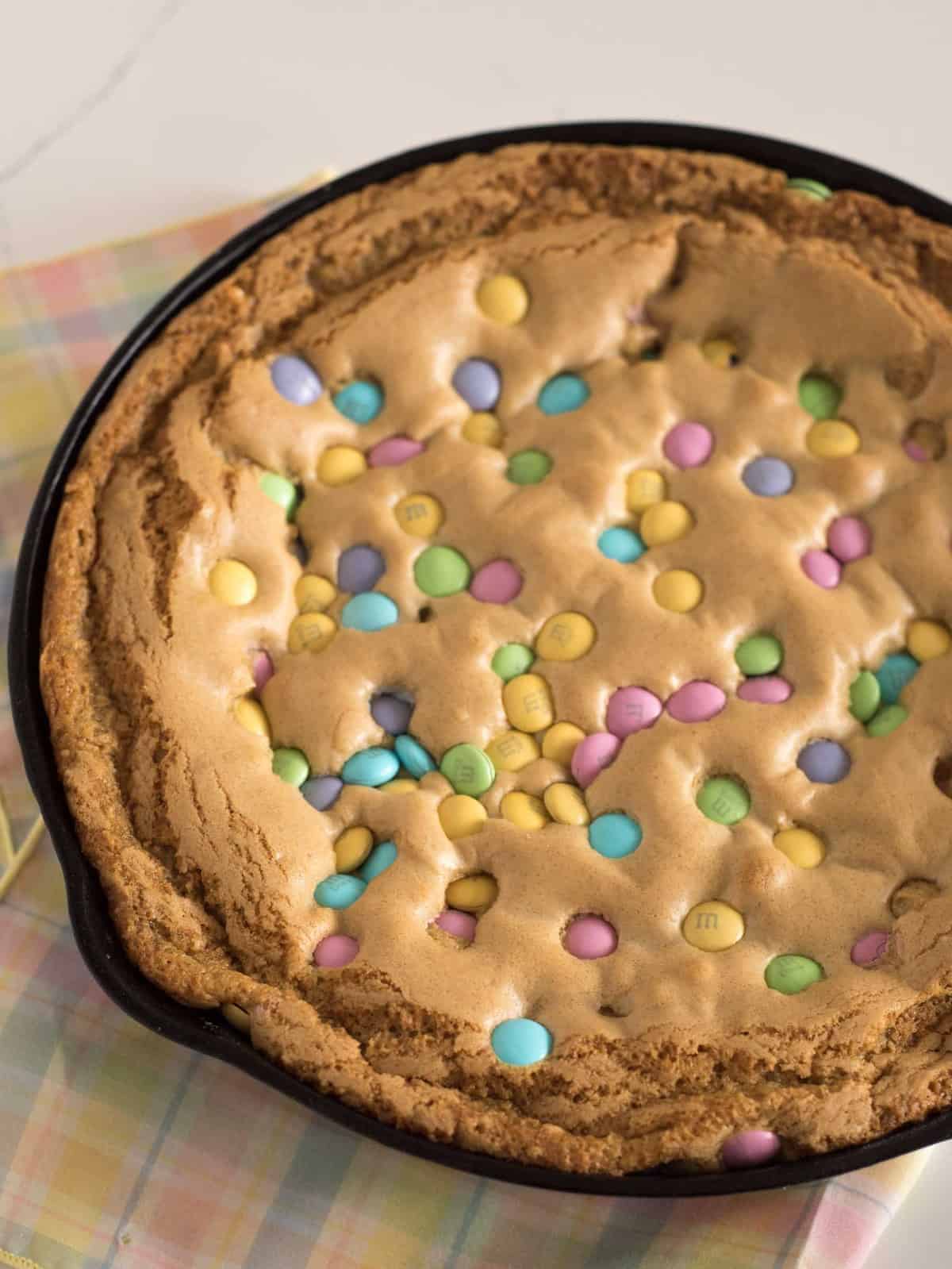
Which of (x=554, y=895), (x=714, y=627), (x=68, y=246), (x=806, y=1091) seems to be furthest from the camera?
(x=68, y=246)

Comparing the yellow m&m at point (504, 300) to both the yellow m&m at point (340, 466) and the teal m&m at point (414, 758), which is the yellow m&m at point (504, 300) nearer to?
the yellow m&m at point (340, 466)

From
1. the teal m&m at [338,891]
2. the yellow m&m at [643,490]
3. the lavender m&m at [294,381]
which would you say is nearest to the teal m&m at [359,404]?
the lavender m&m at [294,381]

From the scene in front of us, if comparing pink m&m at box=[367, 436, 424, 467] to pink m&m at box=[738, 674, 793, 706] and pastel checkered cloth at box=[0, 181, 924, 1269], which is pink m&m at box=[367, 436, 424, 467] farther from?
pastel checkered cloth at box=[0, 181, 924, 1269]

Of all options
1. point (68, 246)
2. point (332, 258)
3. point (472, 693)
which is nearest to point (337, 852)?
point (472, 693)

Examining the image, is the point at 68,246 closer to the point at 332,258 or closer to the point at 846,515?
the point at 332,258

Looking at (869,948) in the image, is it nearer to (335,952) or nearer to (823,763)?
(823,763)

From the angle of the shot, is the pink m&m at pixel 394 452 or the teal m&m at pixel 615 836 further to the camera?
the pink m&m at pixel 394 452
